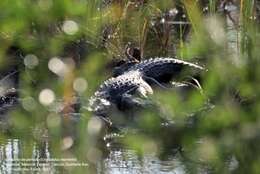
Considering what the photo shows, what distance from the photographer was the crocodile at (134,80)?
575 centimetres

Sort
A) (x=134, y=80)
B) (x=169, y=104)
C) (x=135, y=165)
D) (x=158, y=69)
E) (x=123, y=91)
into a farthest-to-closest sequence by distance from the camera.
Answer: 1. (x=158, y=69)
2. (x=134, y=80)
3. (x=123, y=91)
4. (x=135, y=165)
5. (x=169, y=104)

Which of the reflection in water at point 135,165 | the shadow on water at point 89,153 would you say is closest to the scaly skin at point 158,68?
the shadow on water at point 89,153

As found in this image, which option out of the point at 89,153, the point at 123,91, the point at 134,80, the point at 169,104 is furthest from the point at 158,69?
the point at 89,153

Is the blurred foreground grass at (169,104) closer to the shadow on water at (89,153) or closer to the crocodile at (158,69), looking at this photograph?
the shadow on water at (89,153)

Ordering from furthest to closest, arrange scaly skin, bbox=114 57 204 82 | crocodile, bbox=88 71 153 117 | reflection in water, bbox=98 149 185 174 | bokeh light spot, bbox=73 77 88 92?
scaly skin, bbox=114 57 204 82 < crocodile, bbox=88 71 153 117 < reflection in water, bbox=98 149 185 174 < bokeh light spot, bbox=73 77 88 92

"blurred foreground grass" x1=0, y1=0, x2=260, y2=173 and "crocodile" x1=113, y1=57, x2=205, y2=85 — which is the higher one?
"crocodile" x1=113, y1=57, x2=205, y2=85

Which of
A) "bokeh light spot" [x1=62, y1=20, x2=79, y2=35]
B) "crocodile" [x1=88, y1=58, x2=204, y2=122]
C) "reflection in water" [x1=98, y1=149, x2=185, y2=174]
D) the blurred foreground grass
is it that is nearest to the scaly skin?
"crocodile" [x1=88, y1=58, x2=204, y2=122]

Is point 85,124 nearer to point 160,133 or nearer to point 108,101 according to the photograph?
point 160,133

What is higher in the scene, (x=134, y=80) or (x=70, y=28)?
(x=134, y=80)

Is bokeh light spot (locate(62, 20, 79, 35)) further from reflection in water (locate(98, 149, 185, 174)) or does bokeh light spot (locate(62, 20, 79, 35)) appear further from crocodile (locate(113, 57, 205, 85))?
crocodile (locate(113, 57, 205, 85))

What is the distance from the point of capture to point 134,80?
252 inches

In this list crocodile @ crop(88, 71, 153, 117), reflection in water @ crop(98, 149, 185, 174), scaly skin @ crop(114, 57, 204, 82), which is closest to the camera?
reflection in water @ crop(98, 149, 185, 174)

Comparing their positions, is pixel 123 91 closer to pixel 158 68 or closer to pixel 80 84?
pixel 158 68

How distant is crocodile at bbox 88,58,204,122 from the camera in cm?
575
